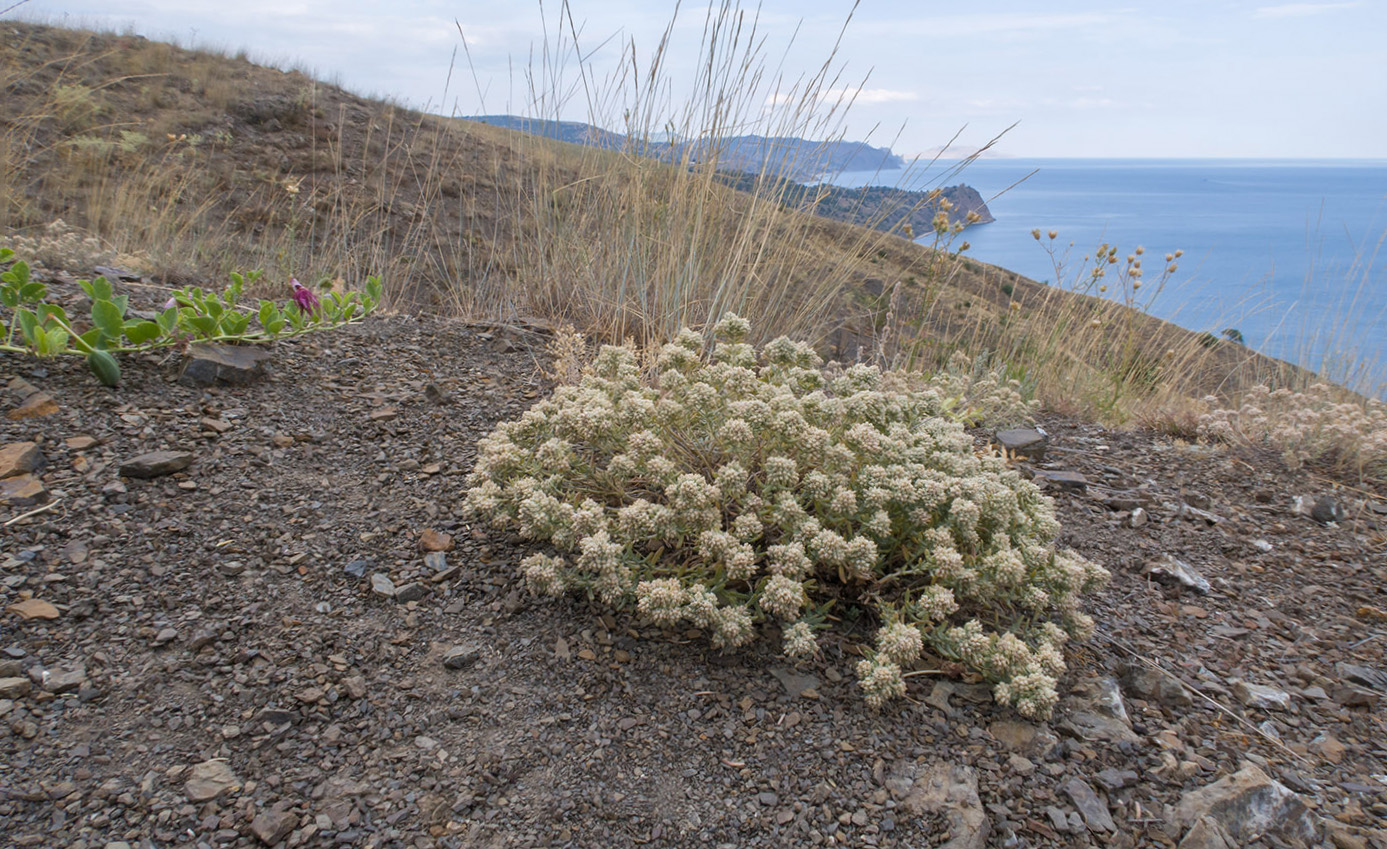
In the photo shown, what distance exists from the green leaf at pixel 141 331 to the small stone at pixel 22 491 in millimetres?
603

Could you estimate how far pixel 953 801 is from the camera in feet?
4.84

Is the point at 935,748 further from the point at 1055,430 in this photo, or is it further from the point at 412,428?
the point at 1055,430

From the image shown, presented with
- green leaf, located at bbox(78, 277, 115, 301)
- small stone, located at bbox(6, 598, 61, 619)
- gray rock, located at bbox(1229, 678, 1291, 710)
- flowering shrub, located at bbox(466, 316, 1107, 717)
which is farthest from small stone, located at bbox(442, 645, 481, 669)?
gray rock, located at bbox(1229, 678, 1291, 710)

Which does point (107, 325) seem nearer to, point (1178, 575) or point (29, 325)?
point (29, 325)

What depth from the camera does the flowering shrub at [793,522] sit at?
1723mm

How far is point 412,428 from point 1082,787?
2.26 m

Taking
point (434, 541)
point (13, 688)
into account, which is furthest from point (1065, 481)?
point (13, 688)

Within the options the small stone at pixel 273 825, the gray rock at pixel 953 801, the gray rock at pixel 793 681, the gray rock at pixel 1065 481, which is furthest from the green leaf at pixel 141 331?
the gray rock at pixel 1065 481

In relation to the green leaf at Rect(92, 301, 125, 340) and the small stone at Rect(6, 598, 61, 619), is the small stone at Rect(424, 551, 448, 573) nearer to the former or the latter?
the small stone at Rect(6, 598, 61, 619)

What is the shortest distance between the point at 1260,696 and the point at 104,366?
3.41 metres

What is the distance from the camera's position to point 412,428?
2680 mm

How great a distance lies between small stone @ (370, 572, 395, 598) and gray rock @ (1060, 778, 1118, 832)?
1614mm

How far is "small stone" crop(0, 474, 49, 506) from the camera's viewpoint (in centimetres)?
189

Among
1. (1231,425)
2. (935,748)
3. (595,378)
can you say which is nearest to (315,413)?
(595,378)
